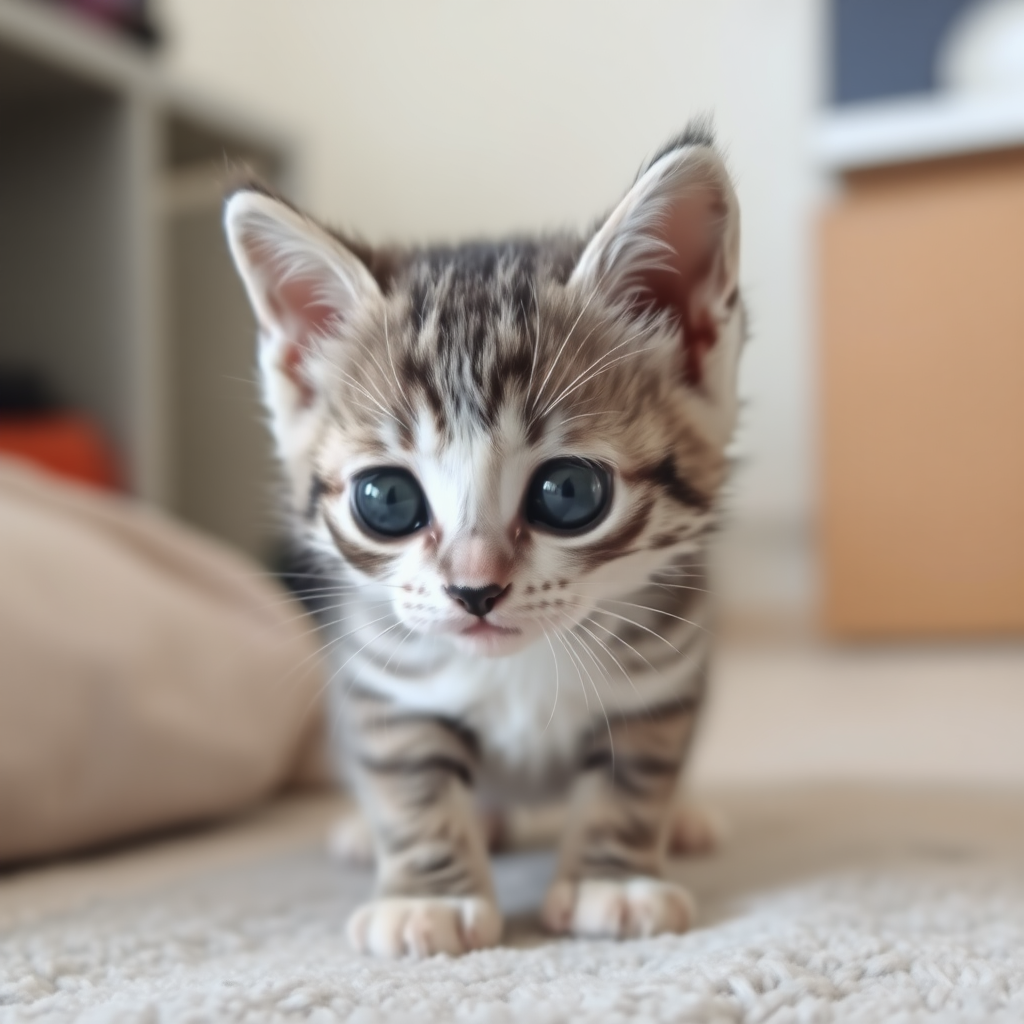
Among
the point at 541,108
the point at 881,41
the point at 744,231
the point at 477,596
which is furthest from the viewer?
the point at 541,108

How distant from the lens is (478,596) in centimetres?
62

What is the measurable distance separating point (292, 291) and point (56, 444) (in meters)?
1.05

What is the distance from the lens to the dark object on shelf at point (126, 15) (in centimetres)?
178

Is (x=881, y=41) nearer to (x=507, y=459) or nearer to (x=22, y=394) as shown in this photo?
(x=22, y=394)

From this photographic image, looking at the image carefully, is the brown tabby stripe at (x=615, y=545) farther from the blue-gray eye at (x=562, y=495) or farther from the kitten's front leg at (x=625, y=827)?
the kitten's front leg at (x=625, y=827)

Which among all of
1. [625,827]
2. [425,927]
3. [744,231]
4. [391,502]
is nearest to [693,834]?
[625,827]

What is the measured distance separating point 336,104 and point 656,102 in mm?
808

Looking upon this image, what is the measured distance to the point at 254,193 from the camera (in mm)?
683

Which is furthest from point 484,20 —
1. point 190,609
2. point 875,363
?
point 190,609

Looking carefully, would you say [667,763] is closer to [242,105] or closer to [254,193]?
[254,193]

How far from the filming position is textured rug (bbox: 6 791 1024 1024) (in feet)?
1.74

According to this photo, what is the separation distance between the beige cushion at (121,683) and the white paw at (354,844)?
149 millimetres

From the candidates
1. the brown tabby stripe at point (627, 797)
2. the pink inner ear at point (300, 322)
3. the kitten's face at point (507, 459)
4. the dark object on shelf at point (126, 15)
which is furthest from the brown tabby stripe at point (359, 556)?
the dark object on shelf at point (126, 15)

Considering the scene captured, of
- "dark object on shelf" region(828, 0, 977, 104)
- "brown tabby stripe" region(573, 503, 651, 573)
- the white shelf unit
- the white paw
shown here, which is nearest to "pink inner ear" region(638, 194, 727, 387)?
"brown tabby stripe" region(573, 503, 651, 573)
